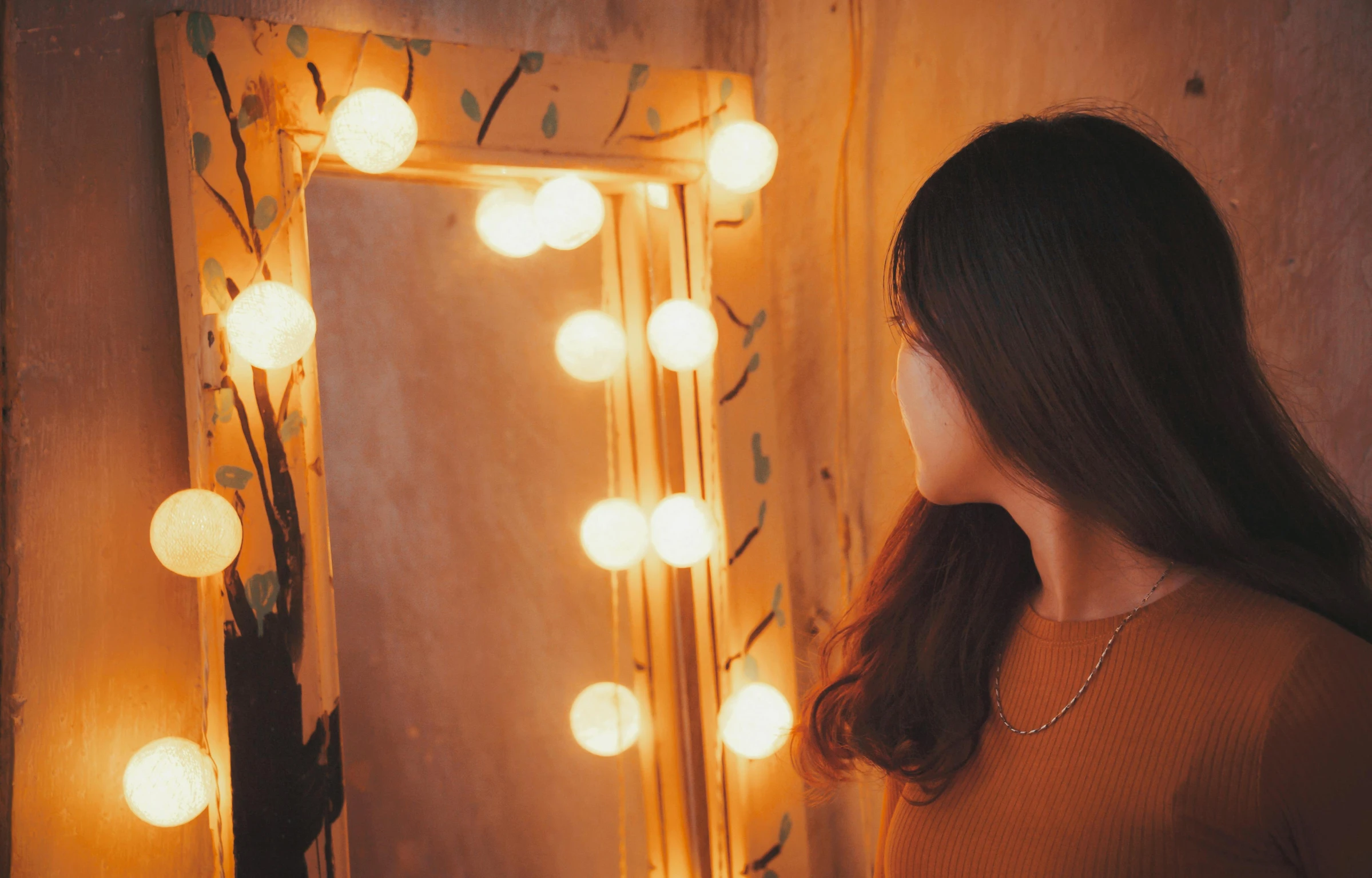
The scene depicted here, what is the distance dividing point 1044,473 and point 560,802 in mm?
623

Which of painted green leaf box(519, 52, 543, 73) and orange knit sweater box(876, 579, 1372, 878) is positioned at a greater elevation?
painted green leaf box(519, 52, 543, 73)

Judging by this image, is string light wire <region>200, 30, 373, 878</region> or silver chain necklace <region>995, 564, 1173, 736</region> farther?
string light wire <region>200, 30, 373, 878</region>

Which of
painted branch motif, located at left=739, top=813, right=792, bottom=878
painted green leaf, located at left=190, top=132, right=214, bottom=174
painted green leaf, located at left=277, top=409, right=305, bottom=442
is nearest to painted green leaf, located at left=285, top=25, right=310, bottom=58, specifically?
painted green leaf, located at left=190, top=132, right=214, bottom=174

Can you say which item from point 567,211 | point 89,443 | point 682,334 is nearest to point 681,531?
point 682,334

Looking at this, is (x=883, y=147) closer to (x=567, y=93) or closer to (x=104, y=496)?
(x=567, y=93)

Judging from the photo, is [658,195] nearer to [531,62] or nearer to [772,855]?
[531,62]

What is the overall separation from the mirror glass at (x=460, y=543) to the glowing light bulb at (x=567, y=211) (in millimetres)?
34

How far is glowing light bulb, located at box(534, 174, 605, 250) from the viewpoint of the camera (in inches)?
35.8

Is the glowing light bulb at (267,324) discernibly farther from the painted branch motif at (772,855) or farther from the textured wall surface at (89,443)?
the painted branch motif at (772,855)

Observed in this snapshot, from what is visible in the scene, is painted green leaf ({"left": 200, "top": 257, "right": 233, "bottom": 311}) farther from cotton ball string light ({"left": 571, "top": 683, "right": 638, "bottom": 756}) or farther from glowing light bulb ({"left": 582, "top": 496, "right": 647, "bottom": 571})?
cotton ball string light ({"left": 571, "top": 683, "right": 638, "bottom": 756})

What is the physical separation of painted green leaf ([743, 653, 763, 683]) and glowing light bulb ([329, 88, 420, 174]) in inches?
24.1

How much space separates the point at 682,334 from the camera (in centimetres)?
96

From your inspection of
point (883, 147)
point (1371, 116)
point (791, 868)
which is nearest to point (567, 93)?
point (883, 147)

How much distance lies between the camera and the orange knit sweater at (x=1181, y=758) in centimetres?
48
